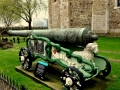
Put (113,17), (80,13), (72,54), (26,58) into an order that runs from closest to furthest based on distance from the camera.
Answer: (72,54)
(26,58)
(113,17)
(80,13)

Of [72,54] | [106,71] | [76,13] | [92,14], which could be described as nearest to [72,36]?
[72,54]

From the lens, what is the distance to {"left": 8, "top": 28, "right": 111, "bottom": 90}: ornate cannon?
14.6 ft

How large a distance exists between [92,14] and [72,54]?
49.3 ft

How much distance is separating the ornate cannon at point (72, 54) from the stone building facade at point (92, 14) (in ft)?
44.4

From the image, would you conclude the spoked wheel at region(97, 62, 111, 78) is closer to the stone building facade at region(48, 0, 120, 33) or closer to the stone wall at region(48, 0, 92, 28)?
the stone building facade at region(48, 0, 120, 33)

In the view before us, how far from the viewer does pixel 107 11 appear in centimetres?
1856

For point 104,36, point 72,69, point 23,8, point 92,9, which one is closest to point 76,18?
point 92,9

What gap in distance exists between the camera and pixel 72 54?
4.75 m

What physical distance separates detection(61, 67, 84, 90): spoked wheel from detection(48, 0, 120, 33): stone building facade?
Answer: 14.9 metres

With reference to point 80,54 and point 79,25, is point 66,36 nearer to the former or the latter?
point 80,54

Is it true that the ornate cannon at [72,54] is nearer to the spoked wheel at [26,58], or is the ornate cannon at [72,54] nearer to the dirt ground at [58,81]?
the spoked wheel at [26,58]

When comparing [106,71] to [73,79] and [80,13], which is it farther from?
[80,13]

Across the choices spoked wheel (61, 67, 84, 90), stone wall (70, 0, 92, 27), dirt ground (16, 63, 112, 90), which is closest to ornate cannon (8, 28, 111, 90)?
spoked wheel (61, 67, 84, 90)

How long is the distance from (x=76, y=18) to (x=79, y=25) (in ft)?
3.03
